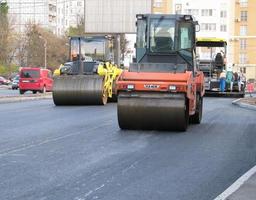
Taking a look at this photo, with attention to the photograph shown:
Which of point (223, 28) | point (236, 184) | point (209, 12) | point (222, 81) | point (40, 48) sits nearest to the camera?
point (236, 184)

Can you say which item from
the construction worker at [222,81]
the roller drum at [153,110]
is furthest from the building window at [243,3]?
the roller drum at [153,110]

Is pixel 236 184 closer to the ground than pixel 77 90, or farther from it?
closer to the ground

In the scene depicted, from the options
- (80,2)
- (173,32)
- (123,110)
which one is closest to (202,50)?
(173,32)

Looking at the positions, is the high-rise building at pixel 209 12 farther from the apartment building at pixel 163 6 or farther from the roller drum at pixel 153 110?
the roller drum at pixel 153 110

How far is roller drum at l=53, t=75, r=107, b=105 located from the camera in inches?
975

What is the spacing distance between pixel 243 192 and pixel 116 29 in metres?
46.1

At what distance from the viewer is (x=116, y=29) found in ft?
176

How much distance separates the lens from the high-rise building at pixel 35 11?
122688 millimetres

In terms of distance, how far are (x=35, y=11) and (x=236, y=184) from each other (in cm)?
12321

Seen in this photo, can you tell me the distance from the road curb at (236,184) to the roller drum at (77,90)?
15085 millimetres

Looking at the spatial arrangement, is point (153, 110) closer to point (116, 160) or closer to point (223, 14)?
point (116, 160)

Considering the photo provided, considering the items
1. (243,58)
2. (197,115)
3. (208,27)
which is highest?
(208,27)

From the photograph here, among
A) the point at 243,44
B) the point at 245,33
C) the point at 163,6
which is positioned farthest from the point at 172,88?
the point at 243,44

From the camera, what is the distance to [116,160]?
1098cm
